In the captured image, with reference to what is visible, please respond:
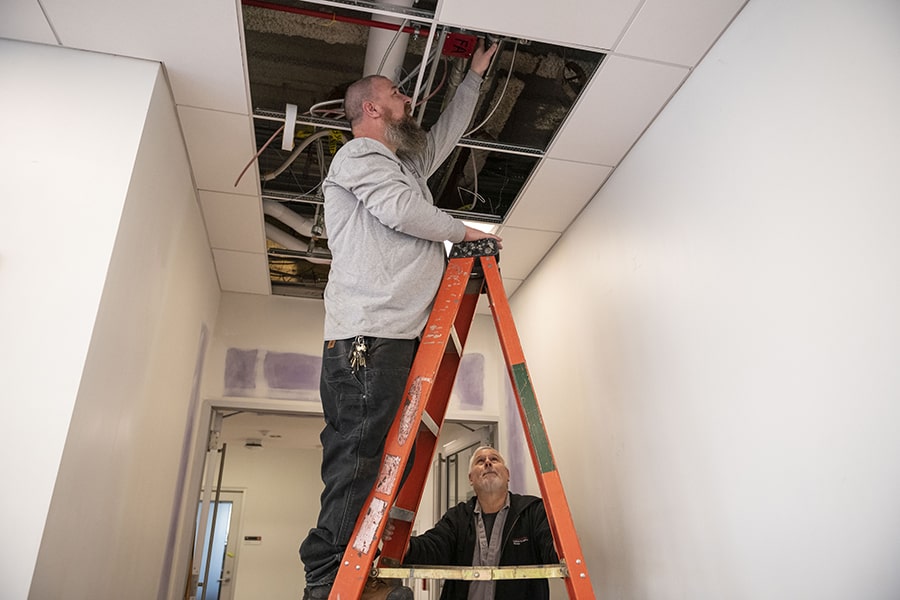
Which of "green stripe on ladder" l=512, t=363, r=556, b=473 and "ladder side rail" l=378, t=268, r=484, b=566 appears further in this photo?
"ladder side rail" l=378, t=268, r=484, b=566

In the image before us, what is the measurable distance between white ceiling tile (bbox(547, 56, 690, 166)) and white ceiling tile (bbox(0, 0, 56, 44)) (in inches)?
72.6

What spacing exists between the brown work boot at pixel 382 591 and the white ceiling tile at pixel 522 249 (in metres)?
2.06

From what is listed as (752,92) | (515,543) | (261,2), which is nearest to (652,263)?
(752,92)

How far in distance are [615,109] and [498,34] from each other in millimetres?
578

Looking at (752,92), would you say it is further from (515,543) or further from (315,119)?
(515,543)

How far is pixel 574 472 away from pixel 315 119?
6.48 feet

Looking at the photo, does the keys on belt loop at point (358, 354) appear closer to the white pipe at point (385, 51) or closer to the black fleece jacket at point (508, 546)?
the black fleece jacket at point (508, 546)

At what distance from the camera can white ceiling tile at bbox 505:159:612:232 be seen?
2.66 meters

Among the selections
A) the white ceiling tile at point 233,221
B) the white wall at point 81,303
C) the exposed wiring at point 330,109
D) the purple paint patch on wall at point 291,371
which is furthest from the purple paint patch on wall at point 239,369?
the exposed wiring at point 330,109

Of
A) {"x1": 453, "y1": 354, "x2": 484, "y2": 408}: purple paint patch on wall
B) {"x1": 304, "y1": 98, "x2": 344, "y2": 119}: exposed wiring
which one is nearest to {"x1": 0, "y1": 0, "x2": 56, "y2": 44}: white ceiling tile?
{"x1": 304, "y1": 98, "x2": 344, "y2": 119}: exposed wiring

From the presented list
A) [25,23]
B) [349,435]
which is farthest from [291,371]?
[349,435]

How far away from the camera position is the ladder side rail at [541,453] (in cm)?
142

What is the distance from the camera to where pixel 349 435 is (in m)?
1.46

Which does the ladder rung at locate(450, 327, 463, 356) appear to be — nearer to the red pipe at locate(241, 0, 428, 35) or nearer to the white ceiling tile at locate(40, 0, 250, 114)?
the red pipe at locate(241, 0, 428, 35)
